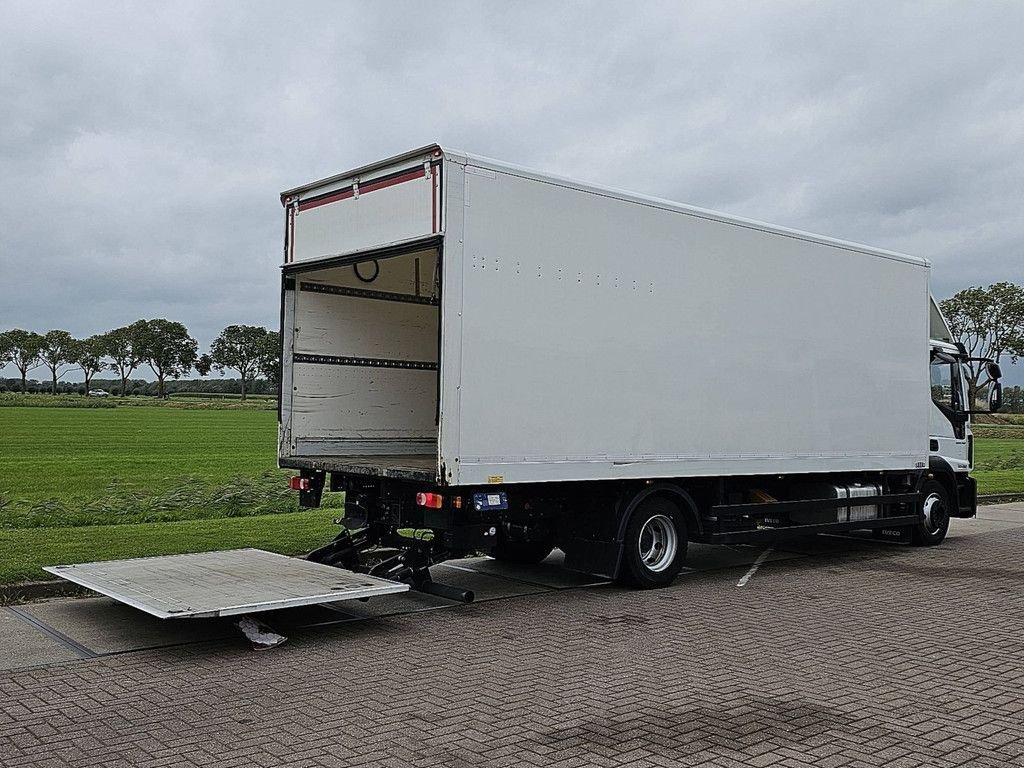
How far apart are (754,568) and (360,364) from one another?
5.03 m

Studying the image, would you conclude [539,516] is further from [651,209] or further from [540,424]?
[651,209]

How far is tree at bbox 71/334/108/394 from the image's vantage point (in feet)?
472

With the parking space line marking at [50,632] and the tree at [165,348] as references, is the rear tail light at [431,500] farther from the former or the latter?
the tree at [165,348]

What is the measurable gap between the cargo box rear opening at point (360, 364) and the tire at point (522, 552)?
4.36 ft

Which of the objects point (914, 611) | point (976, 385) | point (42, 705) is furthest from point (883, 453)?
point (42, 705)

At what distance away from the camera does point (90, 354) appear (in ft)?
478

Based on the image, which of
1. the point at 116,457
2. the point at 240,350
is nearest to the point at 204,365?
the point at 240,350

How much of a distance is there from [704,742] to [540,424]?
3.78 metres

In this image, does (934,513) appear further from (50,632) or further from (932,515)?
(50,632)

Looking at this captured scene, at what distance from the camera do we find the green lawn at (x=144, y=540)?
1009cm

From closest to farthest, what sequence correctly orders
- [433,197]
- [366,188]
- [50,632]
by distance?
[50,632] → [433,197] → [366,188]

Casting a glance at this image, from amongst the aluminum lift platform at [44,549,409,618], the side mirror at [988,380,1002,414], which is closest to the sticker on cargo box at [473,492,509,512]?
the aluminum lift platform at [44,549,409,618]

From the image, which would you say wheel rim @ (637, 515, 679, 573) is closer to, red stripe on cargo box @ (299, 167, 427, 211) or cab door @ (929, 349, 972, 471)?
red stripe on cargo box @ (299, 167, 427, 211)

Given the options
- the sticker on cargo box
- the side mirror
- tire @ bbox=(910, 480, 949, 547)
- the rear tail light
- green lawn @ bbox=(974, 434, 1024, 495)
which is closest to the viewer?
the rear tail light
